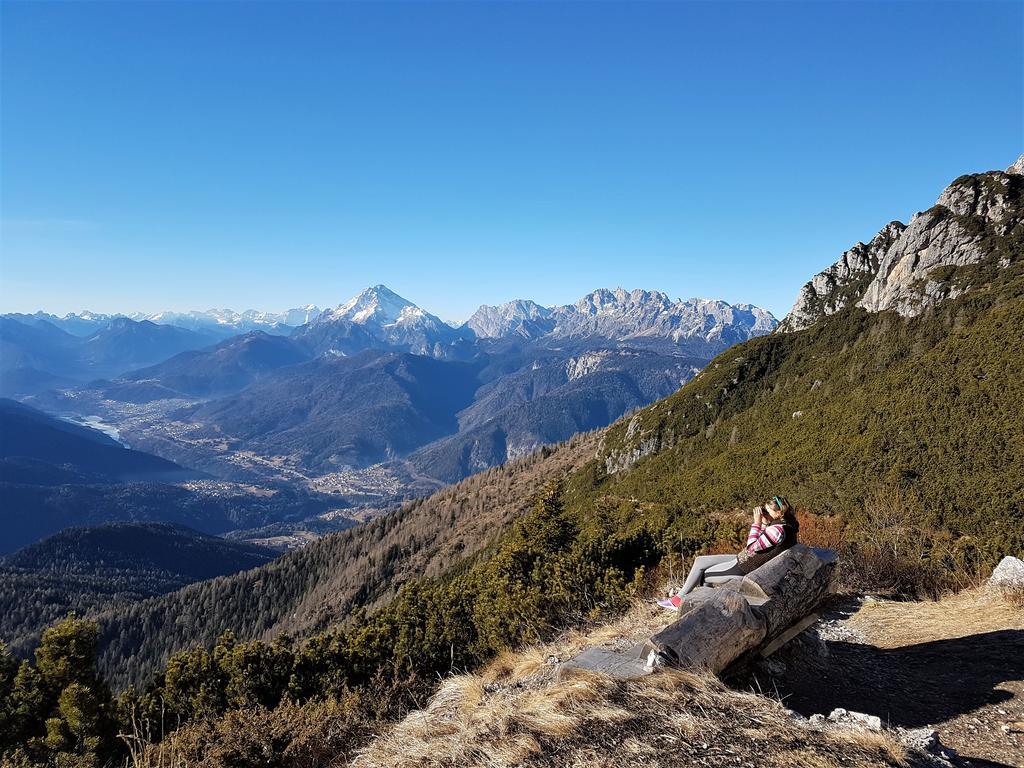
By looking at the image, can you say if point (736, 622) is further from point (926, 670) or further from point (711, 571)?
point (926, 670)

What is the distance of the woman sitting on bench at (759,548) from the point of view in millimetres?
10289

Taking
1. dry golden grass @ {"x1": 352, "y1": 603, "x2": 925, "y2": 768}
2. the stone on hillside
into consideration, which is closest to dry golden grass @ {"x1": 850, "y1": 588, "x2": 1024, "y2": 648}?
the stone on hillside

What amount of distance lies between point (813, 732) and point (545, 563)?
11825 millimetres

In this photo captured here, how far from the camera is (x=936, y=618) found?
37.3ft

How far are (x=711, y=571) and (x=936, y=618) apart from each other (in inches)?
211

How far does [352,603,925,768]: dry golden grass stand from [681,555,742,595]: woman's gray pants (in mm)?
3633

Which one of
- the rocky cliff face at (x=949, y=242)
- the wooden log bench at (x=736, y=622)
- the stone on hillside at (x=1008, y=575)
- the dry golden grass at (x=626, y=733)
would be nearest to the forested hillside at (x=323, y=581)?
the rocky cliff face at (x=949, y=242)

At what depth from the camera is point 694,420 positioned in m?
116

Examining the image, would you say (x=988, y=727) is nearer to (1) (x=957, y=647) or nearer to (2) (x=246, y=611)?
(1) (x=957, y=647)

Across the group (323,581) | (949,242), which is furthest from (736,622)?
(323,581)

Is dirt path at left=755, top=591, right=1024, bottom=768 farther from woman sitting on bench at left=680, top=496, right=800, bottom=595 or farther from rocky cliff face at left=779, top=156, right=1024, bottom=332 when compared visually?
rocky cliff face at left=779, top=156, right=1024, bottom=332

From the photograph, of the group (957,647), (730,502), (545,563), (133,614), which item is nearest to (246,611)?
(133,614)

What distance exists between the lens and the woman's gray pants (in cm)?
1041

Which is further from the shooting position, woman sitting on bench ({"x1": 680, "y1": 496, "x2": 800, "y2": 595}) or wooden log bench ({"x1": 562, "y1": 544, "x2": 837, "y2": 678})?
woman sitting on bench ({"x1": 680, "y1": 496, "x2": 800, "y2": 595})
